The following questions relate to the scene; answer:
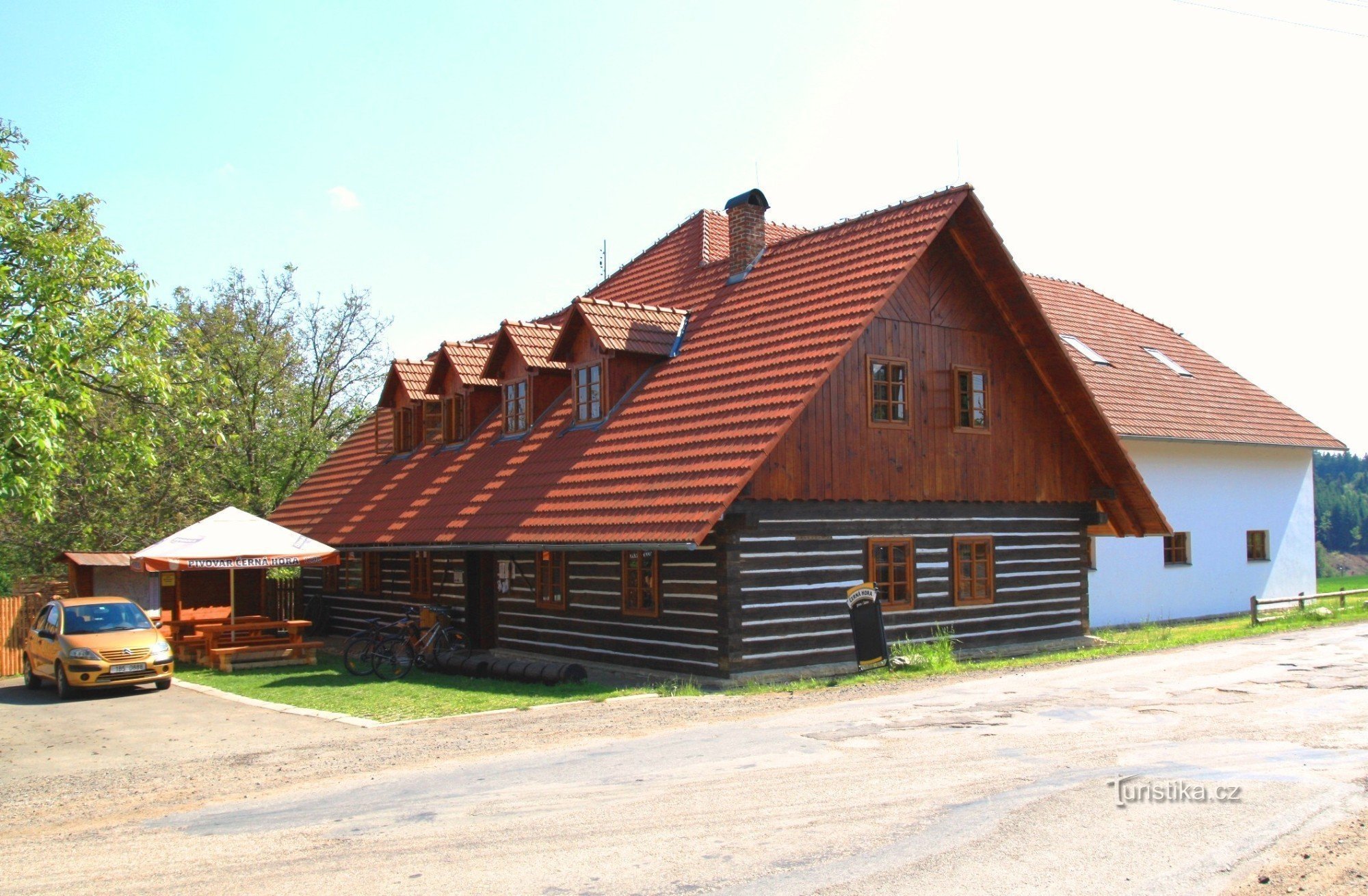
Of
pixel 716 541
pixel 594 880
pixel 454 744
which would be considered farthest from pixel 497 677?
pixel 594 880

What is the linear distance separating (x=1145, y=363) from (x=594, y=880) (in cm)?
2695

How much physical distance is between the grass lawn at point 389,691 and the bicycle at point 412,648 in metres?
0.18

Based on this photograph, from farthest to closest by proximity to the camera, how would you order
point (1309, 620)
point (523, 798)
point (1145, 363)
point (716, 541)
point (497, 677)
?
point (1145, 363) → point (1309, 620) → point (497, 677) → point (716, 541) → point (523, 798)

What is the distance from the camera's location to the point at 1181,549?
91.4 feet

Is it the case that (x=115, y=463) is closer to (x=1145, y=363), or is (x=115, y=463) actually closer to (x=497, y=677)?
(x=497, y=677)

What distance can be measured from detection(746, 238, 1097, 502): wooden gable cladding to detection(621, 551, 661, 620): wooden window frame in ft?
7.11

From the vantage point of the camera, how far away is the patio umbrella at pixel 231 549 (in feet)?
65.6

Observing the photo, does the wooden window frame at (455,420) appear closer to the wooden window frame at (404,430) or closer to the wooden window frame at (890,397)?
the wooden window frame at (404,430)

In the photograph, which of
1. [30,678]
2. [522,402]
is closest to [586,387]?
[522,402]

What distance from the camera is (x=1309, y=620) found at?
2475cm

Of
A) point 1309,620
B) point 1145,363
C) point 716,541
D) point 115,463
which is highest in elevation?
point 1145,363

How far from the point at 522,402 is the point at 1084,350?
1488 cm

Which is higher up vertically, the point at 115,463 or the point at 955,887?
the point at 115,463

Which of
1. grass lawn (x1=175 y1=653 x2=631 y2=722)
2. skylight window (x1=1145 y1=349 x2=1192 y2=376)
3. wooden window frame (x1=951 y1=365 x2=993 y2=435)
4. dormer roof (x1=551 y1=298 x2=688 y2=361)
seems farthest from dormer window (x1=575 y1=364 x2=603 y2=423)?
skylight window (x1=1145 y1=349 x2=1192 y2=376)
